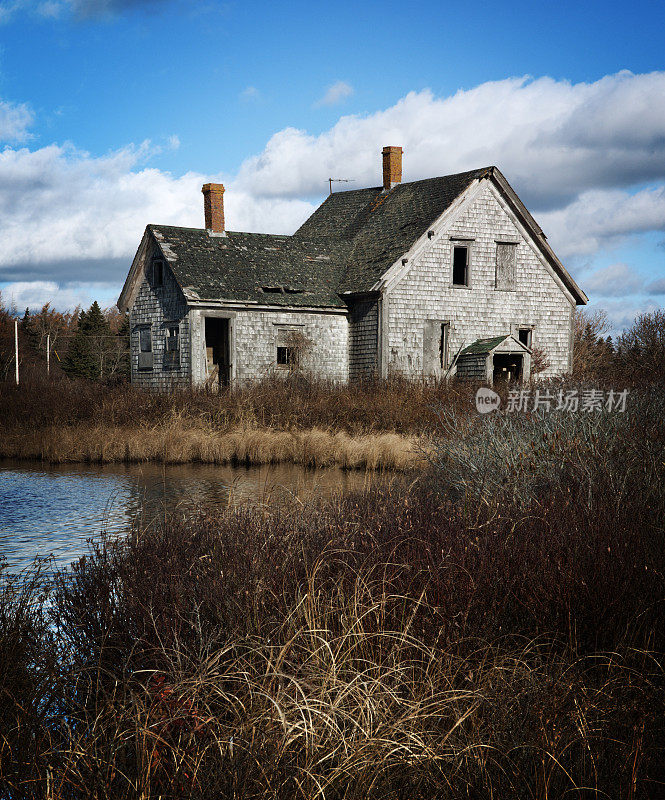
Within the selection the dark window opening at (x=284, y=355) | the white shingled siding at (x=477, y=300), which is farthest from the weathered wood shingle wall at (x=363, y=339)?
the dark window opening at (x=284, y=355)

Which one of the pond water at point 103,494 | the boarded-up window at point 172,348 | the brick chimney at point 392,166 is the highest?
the brick chimney at point 392,166

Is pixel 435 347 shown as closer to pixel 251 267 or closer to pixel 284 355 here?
pixel 284 355

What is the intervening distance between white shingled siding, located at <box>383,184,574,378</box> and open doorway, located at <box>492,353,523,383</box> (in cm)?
78

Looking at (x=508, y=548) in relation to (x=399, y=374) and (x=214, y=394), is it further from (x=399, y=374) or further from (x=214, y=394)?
(x=399, y=374)

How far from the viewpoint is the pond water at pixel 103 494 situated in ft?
30.9

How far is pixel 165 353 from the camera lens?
25.9 metres

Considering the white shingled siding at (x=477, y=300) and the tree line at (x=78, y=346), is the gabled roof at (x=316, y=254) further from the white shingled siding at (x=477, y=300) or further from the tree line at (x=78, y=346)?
the tree line at (x=78, y=346)

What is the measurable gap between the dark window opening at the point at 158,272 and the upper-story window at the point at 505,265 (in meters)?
10.9

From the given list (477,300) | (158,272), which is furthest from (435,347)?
(158,272)

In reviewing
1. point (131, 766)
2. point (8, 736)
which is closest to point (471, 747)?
point (131, 766)

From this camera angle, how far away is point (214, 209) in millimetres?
26719

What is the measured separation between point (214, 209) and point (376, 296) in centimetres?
668

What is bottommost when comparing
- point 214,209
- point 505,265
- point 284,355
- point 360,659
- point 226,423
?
point 226,423

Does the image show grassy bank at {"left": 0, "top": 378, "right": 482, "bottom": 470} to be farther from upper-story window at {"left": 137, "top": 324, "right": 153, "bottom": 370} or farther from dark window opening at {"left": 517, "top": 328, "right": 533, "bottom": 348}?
dark window opening at {"left": 517, "top": 328, "right": 533, "bottom": 348}
